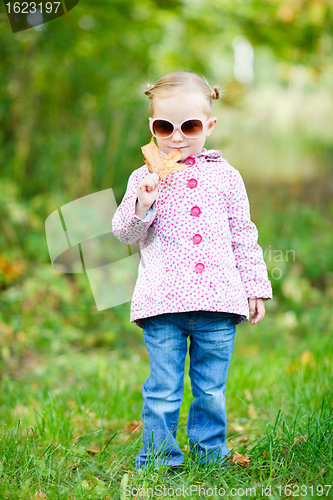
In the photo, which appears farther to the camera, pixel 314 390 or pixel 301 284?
pixel 301 284

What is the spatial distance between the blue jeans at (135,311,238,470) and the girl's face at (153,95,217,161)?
634 mm

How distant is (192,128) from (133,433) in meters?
1.40

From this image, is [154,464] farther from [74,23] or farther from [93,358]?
[74,23]

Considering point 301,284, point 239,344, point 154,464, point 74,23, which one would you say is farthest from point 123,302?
point 74,23

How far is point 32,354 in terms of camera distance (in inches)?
138

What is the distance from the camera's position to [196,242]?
1.75 m

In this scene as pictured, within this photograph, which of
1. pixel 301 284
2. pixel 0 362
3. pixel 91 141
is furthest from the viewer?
pixel 91 141

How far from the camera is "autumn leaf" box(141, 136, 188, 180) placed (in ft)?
5.61

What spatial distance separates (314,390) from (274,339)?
5.28 ft

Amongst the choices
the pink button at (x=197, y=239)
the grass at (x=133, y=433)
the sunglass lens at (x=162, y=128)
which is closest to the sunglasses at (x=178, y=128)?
the sunglass lens at (x=162, y=128)

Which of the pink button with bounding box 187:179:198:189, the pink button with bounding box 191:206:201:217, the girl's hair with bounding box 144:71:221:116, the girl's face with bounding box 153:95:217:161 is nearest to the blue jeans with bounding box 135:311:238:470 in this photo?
the pink button with bounding box 191:206:201:217

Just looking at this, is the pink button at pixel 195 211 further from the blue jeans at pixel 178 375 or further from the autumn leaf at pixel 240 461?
the autumn leaf at pixel 240 461

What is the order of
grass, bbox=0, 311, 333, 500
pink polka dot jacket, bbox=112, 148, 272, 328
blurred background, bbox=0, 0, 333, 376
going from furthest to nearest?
blurred background, bbox=0, 0, 333, 376, pink polka dot jacket, bbox=112, 148, 272, 328, grass, bbox=0, 311, 333, 500

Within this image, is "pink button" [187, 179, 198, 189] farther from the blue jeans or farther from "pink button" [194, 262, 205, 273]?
the blue jeans
